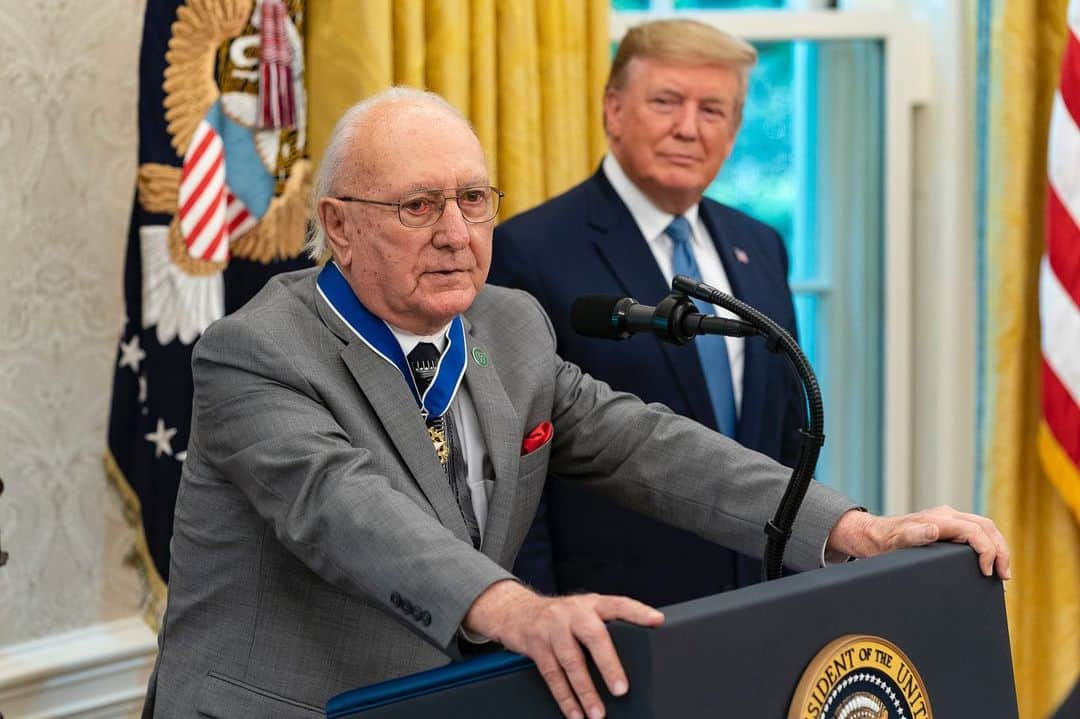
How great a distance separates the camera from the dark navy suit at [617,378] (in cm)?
271

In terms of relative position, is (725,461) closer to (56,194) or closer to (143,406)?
(143,406)

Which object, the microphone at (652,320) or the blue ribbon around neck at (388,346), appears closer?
the microphone at (652,320)

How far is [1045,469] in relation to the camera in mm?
3656

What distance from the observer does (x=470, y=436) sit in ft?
6.03

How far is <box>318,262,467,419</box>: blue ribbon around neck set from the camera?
69.1 inches

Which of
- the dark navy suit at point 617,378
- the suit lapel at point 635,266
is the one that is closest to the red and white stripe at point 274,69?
the dark navy suit at point 617,378

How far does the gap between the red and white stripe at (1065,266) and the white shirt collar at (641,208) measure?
110 cm

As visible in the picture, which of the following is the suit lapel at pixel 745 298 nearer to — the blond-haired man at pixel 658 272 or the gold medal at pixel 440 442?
the blond-haired man at pixel 658 272

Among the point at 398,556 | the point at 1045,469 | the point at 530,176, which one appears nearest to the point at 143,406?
the point at 530,176

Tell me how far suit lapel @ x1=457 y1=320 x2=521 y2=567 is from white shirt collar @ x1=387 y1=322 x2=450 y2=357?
0.05m

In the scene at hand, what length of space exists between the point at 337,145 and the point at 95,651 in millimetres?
1529

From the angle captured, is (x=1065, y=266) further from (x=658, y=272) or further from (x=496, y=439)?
(x=496, y=439)

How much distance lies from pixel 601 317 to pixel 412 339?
0.78 ft

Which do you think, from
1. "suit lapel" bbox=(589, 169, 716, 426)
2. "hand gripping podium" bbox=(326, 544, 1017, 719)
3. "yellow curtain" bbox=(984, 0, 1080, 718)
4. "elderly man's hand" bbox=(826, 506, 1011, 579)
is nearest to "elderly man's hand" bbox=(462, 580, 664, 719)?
"hand gripping podium" bbox=(326, 544, 1017, 719)
